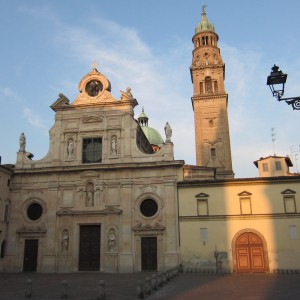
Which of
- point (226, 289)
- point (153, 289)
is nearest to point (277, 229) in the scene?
point (226, 289)

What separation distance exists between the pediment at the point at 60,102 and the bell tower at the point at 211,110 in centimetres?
2163

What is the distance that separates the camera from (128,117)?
1277 inches

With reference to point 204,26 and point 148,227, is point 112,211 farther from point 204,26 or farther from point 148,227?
point 204,26

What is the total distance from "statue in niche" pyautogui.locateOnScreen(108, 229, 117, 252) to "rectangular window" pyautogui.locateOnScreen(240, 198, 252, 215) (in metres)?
10.3

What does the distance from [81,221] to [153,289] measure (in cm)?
1466

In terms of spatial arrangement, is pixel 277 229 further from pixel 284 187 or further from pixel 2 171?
pixel 2 171

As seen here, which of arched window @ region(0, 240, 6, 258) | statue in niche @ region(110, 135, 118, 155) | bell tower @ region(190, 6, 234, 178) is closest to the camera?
arched window @ region(0, 240, 6, 258)

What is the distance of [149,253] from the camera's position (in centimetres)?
2914

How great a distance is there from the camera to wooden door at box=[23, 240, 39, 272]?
3036cm

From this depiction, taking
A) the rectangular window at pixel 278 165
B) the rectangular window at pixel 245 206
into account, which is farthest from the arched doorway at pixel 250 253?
the rectangular window at pixel 278 165

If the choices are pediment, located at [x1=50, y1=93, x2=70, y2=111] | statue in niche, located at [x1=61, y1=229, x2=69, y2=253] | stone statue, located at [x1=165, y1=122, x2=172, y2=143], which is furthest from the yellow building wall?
pediment, located at [x1=50, y1=93, x2=70, y2=111]

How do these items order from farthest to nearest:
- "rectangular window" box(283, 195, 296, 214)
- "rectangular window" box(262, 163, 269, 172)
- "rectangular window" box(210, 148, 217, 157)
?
"rectangular window" box(262, 163, 269, 172)
"rectangular window" box(210, 148, 217, 157)
"rectangular window" box(283, 195, 296, 214)

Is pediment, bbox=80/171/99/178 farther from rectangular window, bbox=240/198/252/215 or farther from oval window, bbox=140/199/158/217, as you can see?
rectangular window, bbox=240/198/252/215

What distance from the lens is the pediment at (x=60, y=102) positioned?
33.8 meters
